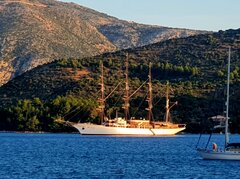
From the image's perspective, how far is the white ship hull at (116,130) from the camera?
149875 mm

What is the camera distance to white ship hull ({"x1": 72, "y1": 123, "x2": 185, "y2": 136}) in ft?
492

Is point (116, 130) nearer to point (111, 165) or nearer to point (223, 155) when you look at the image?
point (223, 155)

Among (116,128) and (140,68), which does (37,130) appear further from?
(140,68)

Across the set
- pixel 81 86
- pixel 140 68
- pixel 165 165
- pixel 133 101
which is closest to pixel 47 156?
pixel 165 165

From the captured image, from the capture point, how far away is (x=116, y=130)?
152500 millimetres

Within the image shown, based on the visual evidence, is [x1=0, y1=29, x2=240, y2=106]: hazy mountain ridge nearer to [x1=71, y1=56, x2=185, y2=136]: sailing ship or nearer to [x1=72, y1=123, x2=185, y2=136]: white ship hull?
[x1=72, y1=123, x2=185, y2=136]: white ship hull

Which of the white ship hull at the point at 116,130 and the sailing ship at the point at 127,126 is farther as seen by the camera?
the white ship hull at the point at 116,130

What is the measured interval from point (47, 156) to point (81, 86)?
93626 millimetres

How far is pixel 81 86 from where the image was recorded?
174375mm

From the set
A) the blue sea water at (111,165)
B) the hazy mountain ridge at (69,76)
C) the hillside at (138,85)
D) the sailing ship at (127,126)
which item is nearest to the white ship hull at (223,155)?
the blue sea water at (111,165)

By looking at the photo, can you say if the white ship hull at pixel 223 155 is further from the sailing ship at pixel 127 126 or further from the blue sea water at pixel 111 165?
the sailing ship at pixel 127 126

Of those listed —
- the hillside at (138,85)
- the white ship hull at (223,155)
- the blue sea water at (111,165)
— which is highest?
the hillside at (138,85)

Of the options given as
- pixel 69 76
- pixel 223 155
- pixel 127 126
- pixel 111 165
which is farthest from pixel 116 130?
pixel 111 165

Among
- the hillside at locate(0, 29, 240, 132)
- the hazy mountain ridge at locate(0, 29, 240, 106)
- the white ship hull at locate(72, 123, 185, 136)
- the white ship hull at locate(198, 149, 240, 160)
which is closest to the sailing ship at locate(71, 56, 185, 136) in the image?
the white ship hull at locate(72, 123, 185, 136)
